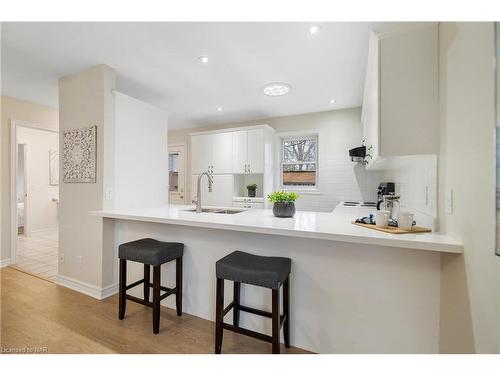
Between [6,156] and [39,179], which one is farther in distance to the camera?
[39,179]

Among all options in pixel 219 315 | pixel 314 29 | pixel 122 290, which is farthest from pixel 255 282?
pixel 314 29

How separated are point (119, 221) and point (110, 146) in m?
0.81

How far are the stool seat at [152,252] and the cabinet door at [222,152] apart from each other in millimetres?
2473

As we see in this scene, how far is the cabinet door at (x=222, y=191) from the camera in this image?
430 centimetres

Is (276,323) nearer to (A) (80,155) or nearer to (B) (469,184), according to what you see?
(B) (469,184)

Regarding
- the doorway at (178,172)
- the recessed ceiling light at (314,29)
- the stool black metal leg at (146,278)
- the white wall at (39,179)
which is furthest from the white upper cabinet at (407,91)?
the white wall at (39,179)

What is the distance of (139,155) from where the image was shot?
110 inches

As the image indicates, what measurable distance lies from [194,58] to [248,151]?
1.99 m

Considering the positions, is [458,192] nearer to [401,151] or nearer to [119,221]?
[401,151]

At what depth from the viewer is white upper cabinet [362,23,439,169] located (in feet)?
4.55

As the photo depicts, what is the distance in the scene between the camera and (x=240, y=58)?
2.24 m
